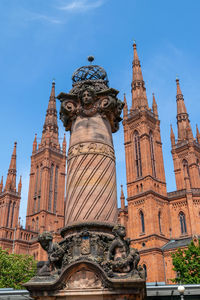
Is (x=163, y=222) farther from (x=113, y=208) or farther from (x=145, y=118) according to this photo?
(x=113, y=208)

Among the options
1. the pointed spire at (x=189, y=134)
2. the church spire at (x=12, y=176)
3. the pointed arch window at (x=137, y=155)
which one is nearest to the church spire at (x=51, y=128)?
the church spire at (x=12, y=176)

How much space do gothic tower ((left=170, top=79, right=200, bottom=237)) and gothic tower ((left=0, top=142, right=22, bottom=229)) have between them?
121 ft

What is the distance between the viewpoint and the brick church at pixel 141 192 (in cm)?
5584

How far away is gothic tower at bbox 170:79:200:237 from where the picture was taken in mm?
59188

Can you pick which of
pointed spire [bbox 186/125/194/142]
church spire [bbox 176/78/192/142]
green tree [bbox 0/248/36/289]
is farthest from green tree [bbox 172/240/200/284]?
church spire [bbox 176/78/192/142]

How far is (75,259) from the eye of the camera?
21.9 ft

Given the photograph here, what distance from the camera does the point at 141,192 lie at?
2311 inches

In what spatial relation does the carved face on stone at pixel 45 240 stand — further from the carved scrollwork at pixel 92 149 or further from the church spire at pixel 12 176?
the church spire at pixel 12 176

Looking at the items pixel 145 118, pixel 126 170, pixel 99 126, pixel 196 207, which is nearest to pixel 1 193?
pixel 126 170

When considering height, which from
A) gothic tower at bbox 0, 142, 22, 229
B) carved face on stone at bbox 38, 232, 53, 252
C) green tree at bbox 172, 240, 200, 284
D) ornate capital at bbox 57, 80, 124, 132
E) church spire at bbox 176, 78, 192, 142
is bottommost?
carved face on stone at bbox 38, 232, 53, 252

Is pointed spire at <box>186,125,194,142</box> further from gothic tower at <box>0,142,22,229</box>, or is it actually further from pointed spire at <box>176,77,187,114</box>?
gothic tower at <box>0,142,22,229</box>

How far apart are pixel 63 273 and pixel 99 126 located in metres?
3.78

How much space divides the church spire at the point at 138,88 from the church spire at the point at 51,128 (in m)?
25.3

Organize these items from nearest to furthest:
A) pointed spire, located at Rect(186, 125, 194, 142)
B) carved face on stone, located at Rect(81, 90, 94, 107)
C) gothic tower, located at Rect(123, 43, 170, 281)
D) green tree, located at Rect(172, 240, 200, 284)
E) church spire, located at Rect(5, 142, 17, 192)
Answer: carved face on stone, located at Rect(81, 90, 94, 107)
green tree, located at Rect(172, 240, 200, 284)
gothic tower, located at Rect(123, 43, 170, 281)
pointed spire, located at Rect(186, 125, 194, 142)
church spire, located at Rect(5, 142, 17, 192)
